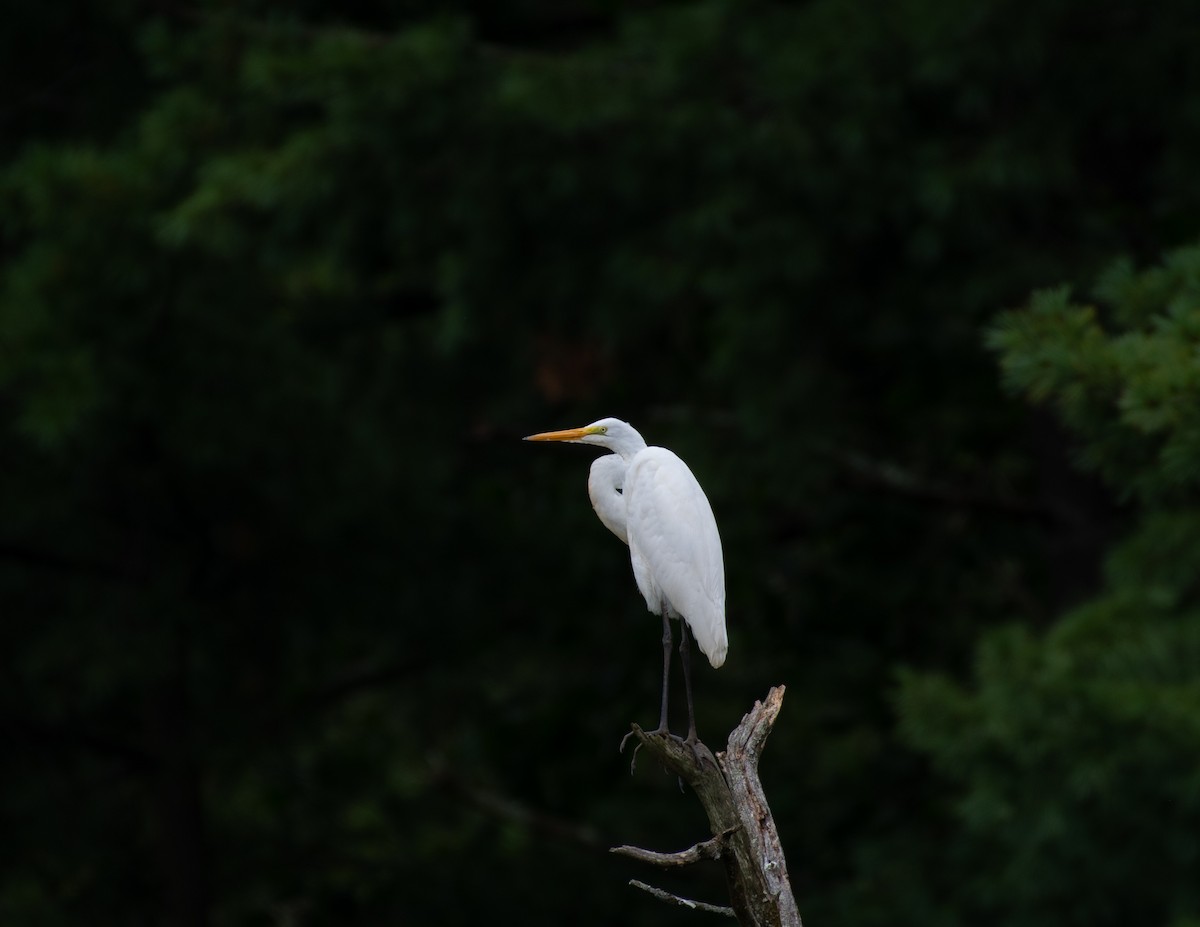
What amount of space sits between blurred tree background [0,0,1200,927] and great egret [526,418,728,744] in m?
1.47

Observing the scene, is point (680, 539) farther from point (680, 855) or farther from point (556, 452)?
point (556, 452)

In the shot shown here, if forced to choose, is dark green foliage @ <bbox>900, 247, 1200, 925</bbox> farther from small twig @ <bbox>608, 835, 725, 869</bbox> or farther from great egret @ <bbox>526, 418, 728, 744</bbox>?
small twig @ <bbox>608, 835, 725, 869</bbox>

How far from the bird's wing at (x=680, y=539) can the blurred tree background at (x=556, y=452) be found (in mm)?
1467

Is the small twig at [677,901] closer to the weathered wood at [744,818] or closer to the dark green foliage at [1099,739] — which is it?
the weathered wood at [744,818]

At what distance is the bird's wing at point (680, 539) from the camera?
119 inches

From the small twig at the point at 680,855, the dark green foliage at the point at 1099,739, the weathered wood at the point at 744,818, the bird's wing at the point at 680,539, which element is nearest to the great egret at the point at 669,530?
the bird's wing at the point at 680,539

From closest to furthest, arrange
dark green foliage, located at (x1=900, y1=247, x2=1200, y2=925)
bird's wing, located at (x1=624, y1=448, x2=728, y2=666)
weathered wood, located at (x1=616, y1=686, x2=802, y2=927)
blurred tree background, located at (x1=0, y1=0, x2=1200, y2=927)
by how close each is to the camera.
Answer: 1. weathered wood, located at (x1=616, y1=686, x2=802, y2=927)
2. bird's wing, located at (x1=624, y1=448, x2=728, y2=666)
3. dark green foliage, located at (x1=900, y1=247, x2=1200, y2=925)
4. blurred tree background, located at (x1=0, y1=0, x2=1200, y2=927)

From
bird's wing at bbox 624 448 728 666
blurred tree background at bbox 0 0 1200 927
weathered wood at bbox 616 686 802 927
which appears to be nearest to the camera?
weathered wood at bbox 616 686 802 927

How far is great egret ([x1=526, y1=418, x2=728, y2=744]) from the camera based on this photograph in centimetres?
302

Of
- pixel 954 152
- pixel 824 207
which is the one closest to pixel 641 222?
pixel 824 207

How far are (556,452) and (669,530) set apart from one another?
3.68 metres


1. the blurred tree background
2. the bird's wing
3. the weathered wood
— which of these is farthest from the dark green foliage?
the weathered wood

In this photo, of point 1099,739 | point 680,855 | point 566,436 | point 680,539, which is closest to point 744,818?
point 680,855

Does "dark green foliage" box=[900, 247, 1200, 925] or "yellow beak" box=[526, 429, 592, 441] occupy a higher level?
"yellow beak" box=[526, 429, 592, 441]
